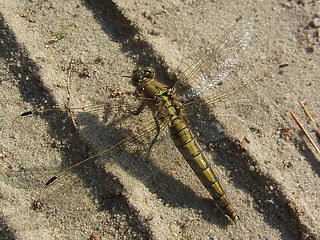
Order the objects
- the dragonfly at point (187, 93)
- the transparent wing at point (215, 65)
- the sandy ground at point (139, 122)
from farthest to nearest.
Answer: the transparent wing at point (215, 65), the dragonfly at point (187, 93), the sandy ground at point (139, 122)

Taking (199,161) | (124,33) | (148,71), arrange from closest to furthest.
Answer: (199,161) → (148,71) → (124,33)

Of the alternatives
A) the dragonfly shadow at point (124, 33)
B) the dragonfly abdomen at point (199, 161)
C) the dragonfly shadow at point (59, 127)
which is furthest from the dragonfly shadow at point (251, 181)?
the dragonfly shadow at point (59, 127)

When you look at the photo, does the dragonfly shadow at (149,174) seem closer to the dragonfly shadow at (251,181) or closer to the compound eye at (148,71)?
the dragonfly shadow at (251,181)

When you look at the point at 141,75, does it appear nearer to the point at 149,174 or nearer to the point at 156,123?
the point at 156,123

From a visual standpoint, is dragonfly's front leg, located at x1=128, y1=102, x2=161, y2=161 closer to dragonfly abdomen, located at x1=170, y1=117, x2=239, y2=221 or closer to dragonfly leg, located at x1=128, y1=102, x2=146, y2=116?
dragonfly leg, located at x1=128, y1=102, x2=146, y2=116

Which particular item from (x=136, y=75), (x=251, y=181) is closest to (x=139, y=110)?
(x=136, y=75)

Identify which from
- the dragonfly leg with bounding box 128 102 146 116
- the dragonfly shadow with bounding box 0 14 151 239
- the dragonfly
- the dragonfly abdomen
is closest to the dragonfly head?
the dragonfly
